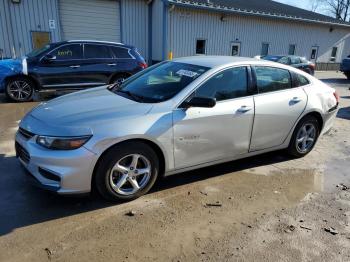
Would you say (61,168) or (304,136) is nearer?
(61,168)

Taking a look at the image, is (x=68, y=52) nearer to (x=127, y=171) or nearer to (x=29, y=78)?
(x=29, y=78)

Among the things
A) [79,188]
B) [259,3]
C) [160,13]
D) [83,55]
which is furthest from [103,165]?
[259,3]

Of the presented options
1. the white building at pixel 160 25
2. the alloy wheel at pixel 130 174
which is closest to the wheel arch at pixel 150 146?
the alloy wheel at pixel 130 174

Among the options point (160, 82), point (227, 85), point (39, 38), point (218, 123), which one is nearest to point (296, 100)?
point (227, 85)

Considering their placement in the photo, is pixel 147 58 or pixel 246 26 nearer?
pixel 147 58

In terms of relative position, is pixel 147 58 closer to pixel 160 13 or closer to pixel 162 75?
pixel 160 13

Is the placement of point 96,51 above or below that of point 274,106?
above

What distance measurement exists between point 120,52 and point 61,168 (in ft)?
23.5

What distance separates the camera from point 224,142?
405 cm

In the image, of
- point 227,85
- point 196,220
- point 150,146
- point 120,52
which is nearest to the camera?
point 196,220

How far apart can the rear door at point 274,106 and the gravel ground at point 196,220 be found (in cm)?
51

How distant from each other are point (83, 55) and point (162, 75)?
5.67 metres

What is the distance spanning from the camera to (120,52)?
973 cm

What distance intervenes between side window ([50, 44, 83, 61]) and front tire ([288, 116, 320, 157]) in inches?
262
